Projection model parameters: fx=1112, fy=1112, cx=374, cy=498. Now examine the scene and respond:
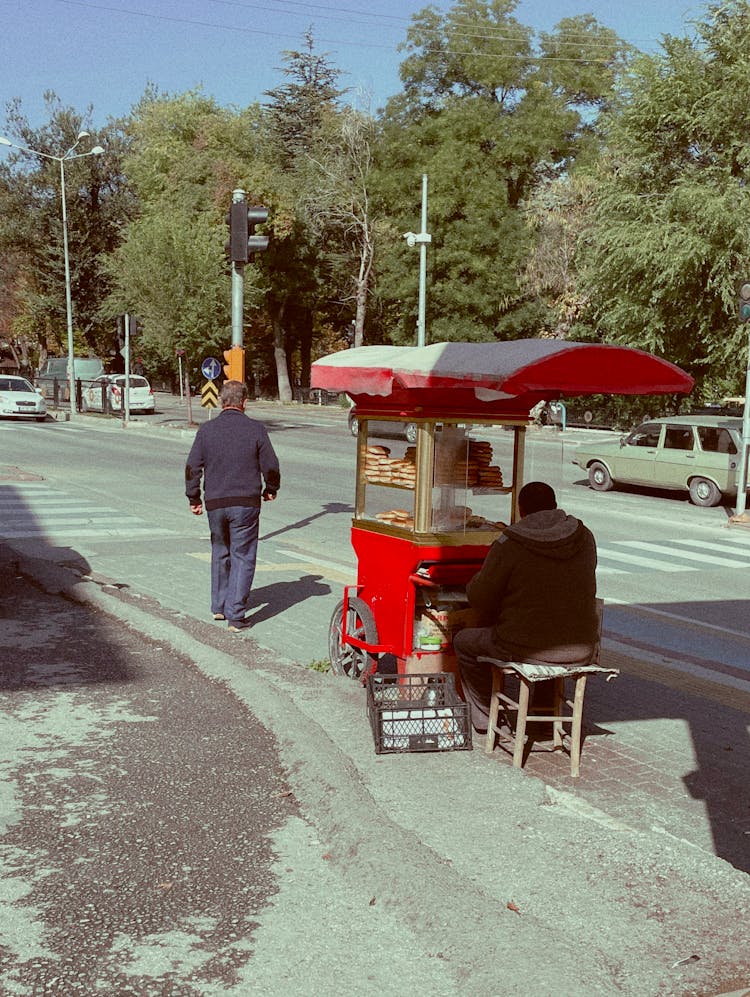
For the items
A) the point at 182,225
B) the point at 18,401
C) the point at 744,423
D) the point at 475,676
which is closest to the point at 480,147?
the point at 182,225

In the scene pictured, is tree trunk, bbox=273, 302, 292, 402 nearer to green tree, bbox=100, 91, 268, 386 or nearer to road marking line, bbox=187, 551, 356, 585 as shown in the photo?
green tree, bbox=100, 91, 268, 386

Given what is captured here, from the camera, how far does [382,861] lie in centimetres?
414

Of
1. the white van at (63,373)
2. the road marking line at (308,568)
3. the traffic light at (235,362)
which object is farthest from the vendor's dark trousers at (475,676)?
the white van at (63,373)

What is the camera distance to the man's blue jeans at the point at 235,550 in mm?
8156

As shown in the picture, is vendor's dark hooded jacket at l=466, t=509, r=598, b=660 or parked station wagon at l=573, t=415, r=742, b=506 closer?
vendor's dark hooded jacket at l=466, t=509, r=598, b=660

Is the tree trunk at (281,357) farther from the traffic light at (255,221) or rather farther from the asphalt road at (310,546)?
the traffic light at (255,221)

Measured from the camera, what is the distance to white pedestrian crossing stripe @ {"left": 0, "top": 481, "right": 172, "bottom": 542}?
539 inches

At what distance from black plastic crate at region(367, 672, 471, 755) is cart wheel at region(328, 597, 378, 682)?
0.85m

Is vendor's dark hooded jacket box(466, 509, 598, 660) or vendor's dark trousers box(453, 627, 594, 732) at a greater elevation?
vendor's dark hooded jacket box(466, 509, 598, 660)

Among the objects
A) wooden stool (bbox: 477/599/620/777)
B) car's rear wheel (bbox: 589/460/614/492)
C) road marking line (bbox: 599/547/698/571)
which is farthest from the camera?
car's rear wheel (bbox: 589/460/614/492)

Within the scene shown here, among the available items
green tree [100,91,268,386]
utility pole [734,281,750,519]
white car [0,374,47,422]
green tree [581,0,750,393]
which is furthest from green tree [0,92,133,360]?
utility pole [734,281,750,519]

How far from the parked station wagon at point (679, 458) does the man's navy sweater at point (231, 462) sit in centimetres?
1337

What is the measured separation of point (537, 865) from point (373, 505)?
3079mm

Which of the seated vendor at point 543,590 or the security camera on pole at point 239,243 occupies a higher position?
the security camera on pole at point 239,243
